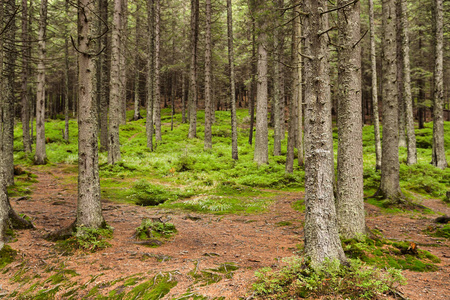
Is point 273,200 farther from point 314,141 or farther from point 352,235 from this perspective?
point 314,141

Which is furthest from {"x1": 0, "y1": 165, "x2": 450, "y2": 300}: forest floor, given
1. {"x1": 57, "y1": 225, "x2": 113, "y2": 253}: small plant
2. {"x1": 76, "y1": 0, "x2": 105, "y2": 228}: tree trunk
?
{"x1": 76, "y1": 0, "x2": 105, "y2": 228}: tree trunk

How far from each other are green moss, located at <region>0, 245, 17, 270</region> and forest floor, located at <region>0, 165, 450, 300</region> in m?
0.11

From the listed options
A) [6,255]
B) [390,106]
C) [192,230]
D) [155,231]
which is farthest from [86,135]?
[390,106]

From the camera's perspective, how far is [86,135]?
5488 mm

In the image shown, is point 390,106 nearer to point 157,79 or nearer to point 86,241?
point 86,241

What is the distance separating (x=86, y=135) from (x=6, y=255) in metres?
2.60

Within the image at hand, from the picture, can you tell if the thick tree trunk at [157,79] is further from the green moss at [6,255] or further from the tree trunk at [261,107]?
the green moss at [6,255]

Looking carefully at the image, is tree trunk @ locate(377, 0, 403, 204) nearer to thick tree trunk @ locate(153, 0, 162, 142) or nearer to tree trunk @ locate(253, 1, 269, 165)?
tree trunk @ locate(253, 1, 269, 165)

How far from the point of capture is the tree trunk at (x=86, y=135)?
17.9ft

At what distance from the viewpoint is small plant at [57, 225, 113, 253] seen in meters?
5.10

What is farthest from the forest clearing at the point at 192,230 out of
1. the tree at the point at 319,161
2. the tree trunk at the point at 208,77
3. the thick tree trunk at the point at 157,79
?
the thick tree trunk at the point at 157,79

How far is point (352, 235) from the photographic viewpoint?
5305 mm

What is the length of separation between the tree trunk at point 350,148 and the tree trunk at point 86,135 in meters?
5.20

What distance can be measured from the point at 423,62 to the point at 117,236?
3763cm
